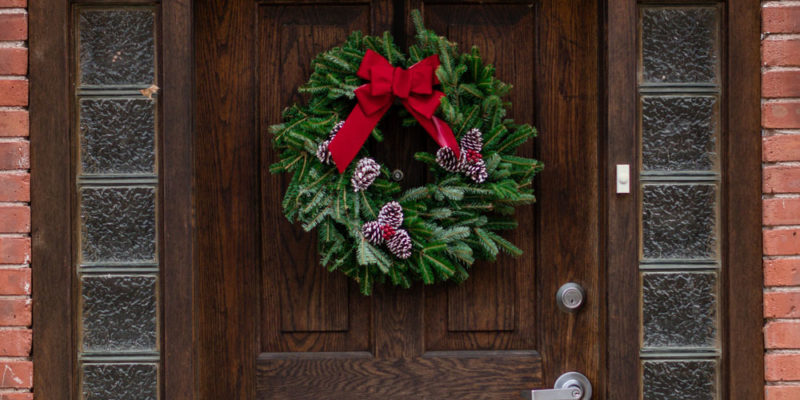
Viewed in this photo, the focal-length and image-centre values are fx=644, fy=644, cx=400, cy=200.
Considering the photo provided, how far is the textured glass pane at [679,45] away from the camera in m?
2.01

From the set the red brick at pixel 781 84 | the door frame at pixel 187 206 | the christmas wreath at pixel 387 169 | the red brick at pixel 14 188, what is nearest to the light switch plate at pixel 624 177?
the door frame at pixel 187 206

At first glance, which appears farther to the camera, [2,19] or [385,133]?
[385,133]

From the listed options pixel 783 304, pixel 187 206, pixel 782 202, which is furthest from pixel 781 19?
pixel 187 206

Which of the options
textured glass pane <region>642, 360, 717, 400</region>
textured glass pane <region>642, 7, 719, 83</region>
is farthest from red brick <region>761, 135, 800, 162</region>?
textured glass pane <region>642, 360, 717, 400</region>

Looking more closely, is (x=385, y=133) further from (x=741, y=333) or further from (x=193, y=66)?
(x=741, y=333)

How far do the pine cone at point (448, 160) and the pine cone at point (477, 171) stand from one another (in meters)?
0.03

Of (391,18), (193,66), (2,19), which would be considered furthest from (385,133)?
(2,19)

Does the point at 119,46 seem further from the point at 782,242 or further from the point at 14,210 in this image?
the point at 782,242

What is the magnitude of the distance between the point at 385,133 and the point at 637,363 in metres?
1.07

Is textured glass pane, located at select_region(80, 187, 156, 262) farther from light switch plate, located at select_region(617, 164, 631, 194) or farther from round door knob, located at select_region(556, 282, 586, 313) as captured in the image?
light switch plate, located at select_region(617, 164, 631, 194)

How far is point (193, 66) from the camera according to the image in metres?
2.04

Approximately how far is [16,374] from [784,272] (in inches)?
91.2

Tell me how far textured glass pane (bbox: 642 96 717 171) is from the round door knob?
0.44m

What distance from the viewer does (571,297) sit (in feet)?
6.89
